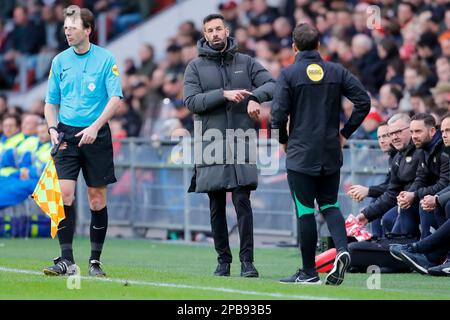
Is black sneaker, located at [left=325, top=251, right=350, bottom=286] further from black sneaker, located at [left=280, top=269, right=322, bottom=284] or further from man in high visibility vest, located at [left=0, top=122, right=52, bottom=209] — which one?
man in high visibility vest, located at [left=0, top=122, right=52, bottom=209]

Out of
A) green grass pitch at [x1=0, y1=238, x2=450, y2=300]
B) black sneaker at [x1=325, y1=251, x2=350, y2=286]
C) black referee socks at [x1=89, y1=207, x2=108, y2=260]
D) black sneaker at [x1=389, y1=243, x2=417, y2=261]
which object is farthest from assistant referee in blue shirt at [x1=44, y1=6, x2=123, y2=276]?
black sneaker at [x1=389, y1=243, x2=417, y2=261]

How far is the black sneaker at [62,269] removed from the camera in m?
10.2

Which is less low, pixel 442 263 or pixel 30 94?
pixel 30 94

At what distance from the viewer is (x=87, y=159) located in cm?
1035

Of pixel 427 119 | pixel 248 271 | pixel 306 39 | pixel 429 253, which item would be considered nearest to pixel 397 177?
pixel 427 119

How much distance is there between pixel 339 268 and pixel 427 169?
2.45 m

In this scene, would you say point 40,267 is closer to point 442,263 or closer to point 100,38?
point 442,263

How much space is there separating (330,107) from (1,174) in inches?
342

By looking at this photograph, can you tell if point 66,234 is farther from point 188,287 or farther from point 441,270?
point 441,270

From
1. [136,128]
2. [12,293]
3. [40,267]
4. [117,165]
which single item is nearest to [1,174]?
[117,165]

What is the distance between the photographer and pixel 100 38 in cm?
2578

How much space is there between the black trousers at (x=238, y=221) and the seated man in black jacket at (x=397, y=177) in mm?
1818

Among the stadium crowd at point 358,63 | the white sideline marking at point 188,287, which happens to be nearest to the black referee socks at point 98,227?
the white sideline marking at point 188,287

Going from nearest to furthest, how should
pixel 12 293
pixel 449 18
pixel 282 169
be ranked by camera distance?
1. pixel 12 293
2. pixel 282 169
3. pixel 449 18
